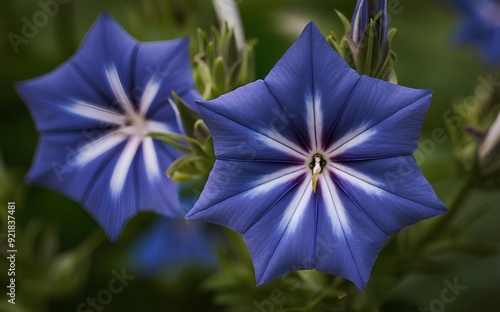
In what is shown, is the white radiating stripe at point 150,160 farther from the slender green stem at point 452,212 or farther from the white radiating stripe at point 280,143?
the slender green stem at point 452,212

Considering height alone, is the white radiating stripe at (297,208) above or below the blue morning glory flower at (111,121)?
below

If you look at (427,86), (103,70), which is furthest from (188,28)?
(427,86)

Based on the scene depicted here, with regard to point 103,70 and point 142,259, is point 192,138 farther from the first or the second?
point 142,259

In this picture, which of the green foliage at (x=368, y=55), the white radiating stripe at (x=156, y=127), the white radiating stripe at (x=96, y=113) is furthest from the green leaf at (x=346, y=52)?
the white radiating stripe at (x=96, y=113)

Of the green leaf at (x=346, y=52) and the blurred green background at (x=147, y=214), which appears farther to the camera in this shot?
the blurred green background at (x=147, y=214)

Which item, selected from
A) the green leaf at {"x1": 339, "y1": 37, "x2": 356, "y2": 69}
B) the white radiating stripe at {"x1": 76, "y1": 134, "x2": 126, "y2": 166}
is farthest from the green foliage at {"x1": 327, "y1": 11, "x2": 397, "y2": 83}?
the white radiating stripe at {"x1": 76, "y1": 134, "x2": 126, "y2": 166}
